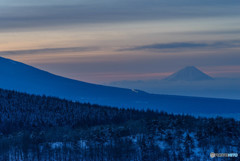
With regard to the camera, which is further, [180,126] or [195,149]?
[180,126]

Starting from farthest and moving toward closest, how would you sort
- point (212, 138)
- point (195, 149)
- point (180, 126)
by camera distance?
point (180, 126), point (212, 138), point (195, 149)

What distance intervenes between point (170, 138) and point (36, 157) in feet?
30.7

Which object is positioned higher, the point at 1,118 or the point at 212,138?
the point at 1,118

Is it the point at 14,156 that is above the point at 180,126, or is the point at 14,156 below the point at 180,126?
below

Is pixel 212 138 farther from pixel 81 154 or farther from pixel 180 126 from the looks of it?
pixel 81 154

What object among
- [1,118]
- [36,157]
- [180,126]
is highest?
[1,118]

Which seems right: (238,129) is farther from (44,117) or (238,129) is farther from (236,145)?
(44,117)

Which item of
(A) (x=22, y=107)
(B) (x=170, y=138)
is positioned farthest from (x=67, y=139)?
(A) (x=22, y=107)

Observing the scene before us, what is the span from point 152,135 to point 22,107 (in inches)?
1394

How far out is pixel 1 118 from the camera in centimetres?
5756

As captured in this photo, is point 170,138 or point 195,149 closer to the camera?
point 195,149

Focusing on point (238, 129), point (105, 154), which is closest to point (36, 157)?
point (105, 154)

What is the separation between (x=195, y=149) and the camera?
29.3m

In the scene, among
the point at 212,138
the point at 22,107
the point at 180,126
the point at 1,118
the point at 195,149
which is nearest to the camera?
the point at 195,149
